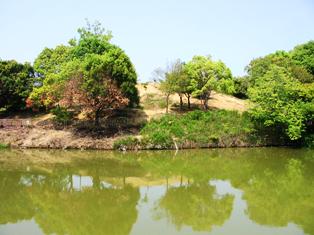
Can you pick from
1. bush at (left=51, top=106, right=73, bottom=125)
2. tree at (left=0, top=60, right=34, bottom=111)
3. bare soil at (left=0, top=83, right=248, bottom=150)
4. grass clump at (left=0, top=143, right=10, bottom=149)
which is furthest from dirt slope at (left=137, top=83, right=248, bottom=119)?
grass clump at (left=0, top=143, right=10, bottom=149)

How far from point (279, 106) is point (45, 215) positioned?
20.6 meters

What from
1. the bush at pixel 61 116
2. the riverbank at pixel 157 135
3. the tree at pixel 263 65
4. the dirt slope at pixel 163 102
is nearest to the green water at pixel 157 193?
the riverbank at pixel 157 135

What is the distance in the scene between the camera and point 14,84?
1443 inches

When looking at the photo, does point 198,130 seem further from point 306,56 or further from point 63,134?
point 306,56

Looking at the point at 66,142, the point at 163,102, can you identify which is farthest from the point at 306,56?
the point at 66,142

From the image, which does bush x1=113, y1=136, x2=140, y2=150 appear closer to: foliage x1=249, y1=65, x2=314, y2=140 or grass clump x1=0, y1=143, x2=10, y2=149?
grass clump x1=0, y1=143, x2=10, y2=149

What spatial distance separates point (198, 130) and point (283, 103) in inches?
253

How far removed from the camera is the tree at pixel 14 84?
3656 centimetres

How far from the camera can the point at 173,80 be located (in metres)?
34.8

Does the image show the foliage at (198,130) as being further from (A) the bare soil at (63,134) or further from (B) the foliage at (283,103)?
(A) the bare soil at (63,134)

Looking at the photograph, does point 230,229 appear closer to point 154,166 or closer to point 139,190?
point 139,190

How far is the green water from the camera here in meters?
13.2

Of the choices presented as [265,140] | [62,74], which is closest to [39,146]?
[62,74]

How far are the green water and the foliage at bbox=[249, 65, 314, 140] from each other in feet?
8.05
